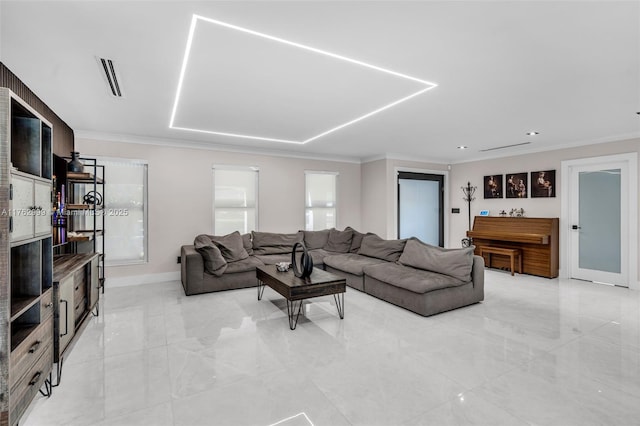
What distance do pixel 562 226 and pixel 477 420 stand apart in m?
5.28

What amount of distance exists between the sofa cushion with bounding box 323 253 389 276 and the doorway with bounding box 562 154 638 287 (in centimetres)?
366

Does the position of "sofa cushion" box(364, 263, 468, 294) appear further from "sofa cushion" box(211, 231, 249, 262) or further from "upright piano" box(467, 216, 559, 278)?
"upright piano" box(467, 216, 559, 278)

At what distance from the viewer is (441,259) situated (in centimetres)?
411

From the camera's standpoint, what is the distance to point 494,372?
7.91 feet

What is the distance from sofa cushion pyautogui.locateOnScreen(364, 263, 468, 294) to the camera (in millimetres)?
3674

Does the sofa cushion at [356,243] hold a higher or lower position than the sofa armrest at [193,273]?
higher

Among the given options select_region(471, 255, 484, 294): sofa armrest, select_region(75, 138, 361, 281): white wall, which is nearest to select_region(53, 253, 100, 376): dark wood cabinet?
select_region(75, 138, 361, 281): white wall

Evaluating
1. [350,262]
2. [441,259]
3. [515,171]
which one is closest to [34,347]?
[350,262]

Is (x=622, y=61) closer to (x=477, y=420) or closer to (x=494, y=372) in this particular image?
(x=494, y=372)

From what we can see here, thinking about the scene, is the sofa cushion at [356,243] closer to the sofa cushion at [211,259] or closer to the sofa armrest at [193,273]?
the sofa cushion at [211,259]

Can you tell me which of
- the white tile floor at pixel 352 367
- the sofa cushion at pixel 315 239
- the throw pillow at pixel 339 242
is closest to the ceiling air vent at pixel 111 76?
the white tile floor at pixel 352 367

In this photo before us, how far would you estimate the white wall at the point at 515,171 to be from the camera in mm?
5331

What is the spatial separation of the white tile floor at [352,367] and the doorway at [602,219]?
149 centimetres

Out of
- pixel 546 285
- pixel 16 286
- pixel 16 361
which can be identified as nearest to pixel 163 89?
pixel 16 286
